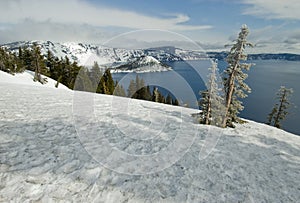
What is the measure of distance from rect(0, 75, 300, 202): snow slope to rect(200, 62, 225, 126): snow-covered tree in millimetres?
3019

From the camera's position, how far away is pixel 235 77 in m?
15.3

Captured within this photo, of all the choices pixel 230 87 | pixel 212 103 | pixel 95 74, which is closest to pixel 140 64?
pixel 95 74

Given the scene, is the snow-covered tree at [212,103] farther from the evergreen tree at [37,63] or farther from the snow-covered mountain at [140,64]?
the evergreen tree at [37,63]

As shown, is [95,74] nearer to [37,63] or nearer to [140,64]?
[37,63]

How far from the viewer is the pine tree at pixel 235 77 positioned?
570 inches

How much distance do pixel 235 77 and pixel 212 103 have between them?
2.78m

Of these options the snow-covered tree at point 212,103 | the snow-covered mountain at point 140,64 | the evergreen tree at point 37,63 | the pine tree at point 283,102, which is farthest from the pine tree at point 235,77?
the evergreen tree at point 37,63

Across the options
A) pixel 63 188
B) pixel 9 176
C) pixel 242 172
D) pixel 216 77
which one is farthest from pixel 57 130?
pixel 216 77

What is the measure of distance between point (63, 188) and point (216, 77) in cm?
1313

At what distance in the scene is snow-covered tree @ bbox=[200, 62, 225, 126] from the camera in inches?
598

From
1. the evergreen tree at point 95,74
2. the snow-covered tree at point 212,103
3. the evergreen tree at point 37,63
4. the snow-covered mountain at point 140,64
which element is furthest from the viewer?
the evergreen tree at point 95,74

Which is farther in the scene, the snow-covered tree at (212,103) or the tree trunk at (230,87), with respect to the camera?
the snow-covered tree at (212,103)

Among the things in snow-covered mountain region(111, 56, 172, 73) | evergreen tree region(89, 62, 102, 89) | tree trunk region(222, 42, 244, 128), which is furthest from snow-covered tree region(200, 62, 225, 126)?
evergreen tree region(89, 62, 102, 89)

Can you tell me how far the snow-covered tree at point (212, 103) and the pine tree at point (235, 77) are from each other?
68cm
